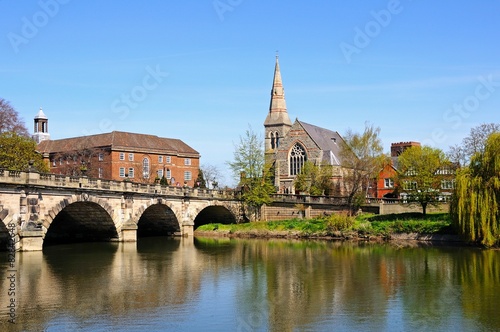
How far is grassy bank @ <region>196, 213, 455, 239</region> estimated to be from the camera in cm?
5636

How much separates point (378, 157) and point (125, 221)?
32.1m

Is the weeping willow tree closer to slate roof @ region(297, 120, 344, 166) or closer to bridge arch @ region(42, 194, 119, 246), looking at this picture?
bridge arch @ region(42, 194, 119, 246)

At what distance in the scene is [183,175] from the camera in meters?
111

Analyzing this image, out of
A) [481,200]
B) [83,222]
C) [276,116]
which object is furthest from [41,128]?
[481,200]

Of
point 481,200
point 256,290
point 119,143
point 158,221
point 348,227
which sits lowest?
point 256,290

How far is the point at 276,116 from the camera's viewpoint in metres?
107

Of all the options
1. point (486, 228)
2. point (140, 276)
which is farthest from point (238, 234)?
point (140, 276)

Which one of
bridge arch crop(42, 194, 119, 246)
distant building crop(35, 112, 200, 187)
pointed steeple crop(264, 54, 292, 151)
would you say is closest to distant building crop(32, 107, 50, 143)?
distant building crop(35, 112, 200, 187)

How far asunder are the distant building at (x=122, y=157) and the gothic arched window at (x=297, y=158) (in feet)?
62.3

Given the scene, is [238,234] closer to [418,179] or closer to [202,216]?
[202,216]

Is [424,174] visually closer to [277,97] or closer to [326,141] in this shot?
[326,141]

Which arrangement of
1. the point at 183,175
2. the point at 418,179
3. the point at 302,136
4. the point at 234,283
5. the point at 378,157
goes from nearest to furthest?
the point at 234,283, the point at 418,179, the point at 378,157, the point at 302,136, the point at 183,175

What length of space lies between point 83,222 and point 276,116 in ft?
187

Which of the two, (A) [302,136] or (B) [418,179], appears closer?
(B) [418,179]
